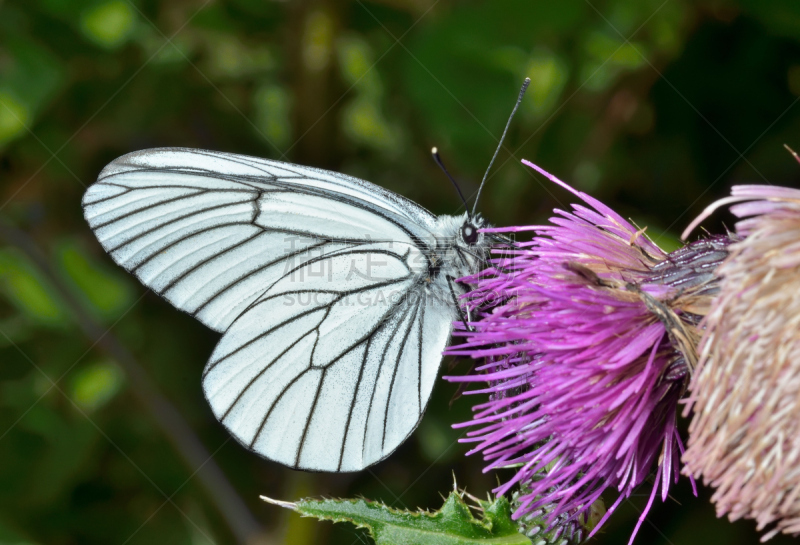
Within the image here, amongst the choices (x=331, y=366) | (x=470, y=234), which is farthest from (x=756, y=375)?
(x=331, y=366)

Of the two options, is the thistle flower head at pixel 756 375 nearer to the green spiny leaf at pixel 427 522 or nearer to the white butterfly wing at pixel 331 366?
the green spiny leaf at pixel 427 522

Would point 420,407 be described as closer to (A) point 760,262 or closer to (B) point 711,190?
(A) point 760,262

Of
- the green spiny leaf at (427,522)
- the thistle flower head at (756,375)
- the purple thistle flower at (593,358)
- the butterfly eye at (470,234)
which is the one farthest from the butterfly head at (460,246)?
the thistle flower head at (756,375)

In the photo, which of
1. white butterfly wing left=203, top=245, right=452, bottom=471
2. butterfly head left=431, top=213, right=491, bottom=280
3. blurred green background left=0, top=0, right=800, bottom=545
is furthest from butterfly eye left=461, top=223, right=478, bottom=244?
blurred green background left=0, top=0, right=800, bottom=545

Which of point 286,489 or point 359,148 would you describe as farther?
point 359,148

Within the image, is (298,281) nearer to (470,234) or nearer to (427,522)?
(470,234)

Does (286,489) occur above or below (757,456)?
below

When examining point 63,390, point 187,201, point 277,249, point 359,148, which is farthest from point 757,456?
point 63,390
